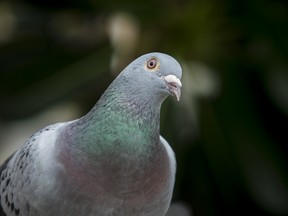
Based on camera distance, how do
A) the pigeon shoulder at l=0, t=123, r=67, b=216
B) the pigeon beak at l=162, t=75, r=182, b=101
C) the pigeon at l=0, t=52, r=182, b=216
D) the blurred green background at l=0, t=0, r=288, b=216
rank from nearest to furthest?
1. the pigeon beak at l=162, t=75, r=182, b=101
2. the pigeon at l=0, t=52, r=182, b=216
3. the pigeon shoulder at l=0, t=123, r=67, b=216
4. the blurred green background at l=0, t=0, r=288, b=216

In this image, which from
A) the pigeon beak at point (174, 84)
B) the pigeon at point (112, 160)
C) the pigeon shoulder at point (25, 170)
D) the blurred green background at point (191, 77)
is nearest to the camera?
the pigeon beak at point (174, 84)

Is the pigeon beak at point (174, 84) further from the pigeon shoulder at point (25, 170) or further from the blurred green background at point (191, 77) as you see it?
the blurred green background at point (191, 77)

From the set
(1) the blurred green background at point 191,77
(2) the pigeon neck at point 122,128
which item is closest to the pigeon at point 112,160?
(2) the pigeon neck at point 122,128

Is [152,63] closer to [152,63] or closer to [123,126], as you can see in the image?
[152,63]

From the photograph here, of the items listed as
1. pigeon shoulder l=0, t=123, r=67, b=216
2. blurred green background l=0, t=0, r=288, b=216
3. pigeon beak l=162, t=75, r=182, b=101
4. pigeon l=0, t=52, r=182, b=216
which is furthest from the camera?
blurred green background l=0, t=0, r=288, b=216

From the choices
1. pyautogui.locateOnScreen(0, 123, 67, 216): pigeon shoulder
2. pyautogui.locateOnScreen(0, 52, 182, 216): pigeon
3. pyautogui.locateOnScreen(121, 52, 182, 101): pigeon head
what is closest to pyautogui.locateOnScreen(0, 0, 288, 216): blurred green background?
pyautogui.locateOnScreen(0, 123, 67, 216): pigeon shoulder

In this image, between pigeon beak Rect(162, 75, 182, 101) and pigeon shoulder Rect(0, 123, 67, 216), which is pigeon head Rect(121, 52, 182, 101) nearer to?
pigeon beak Rect(162, 75, 182, 101)

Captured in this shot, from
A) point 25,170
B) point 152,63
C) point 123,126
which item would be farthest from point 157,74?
point 25,170
